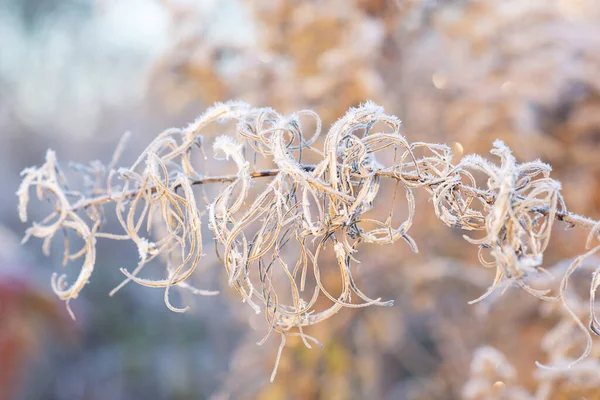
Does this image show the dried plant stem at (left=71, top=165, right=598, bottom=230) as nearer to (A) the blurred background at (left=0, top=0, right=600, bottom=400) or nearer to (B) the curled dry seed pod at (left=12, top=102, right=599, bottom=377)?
(B) the curled dry seed pod at (left=12, top=102, right=599, bottom=377)

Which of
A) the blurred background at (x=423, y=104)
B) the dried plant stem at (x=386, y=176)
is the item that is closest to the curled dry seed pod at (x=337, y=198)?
the dried plant stem at (x=386, y=176)

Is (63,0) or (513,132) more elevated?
(63,0)

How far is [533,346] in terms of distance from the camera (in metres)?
1.27

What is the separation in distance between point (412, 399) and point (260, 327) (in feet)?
1.62

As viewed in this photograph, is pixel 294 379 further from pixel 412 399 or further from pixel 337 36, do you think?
pixel 337 36

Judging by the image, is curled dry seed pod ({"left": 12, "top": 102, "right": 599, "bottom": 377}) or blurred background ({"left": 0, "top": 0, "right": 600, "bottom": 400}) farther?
blurred background ({"left": 0, "top": 0, "right": 600, "bottom": 400})

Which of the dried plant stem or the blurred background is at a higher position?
the blurred background

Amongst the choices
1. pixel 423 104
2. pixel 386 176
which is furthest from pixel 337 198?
pixel 423 104

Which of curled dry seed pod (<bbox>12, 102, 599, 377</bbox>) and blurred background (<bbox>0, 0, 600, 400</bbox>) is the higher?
blurred background (<bbox>0, 0, 600, 400</bbox>)

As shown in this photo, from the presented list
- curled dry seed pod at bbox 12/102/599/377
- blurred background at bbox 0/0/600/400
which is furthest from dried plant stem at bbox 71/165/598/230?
blurred background at bbox 0/0/600/400

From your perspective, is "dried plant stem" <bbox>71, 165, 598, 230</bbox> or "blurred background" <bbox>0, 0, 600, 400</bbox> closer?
"dried plant stem" <bbox>71, 165, 598, 230</bbox>

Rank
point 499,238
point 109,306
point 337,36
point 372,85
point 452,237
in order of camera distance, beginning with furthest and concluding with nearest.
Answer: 1. point 109,306
2. point 452,237
3. point 337,36
4. point 372,85
5. point 499,238

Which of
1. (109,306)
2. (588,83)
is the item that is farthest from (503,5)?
(109,306)

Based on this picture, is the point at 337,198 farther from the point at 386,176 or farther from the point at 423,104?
the point at 423,104
